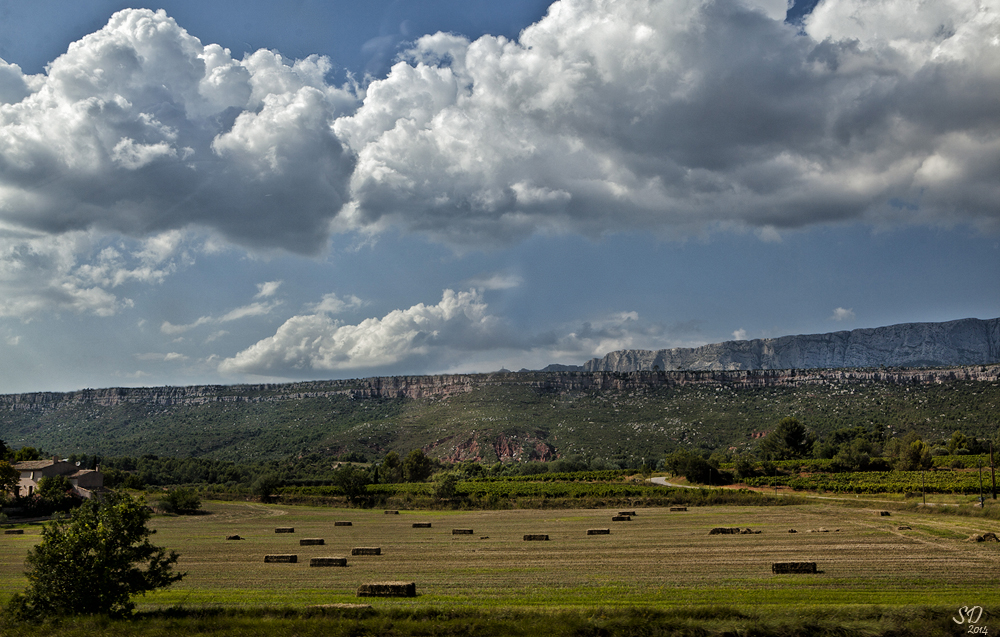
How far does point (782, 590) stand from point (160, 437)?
587 ft

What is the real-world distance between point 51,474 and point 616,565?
96.3 meters

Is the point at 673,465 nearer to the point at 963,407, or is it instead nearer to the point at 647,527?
the point at 647,527

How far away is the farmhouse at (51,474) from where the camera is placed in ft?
309

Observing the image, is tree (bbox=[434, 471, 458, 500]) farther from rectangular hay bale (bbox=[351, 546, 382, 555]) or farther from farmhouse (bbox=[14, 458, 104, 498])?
farmhouse (bbox=[14, 458, 104, 498])

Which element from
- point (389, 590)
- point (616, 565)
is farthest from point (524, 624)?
point (616, 565)

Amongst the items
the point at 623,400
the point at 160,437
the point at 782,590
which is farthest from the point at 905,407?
the point at 160,437

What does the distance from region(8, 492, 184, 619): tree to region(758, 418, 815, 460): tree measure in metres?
112

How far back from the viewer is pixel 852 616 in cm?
1850

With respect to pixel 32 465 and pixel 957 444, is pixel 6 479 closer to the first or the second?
pixel 32 465

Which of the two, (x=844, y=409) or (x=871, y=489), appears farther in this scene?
(x=844, y=409)

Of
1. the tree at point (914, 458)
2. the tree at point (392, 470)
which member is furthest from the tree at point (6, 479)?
the tree at point (914, 458)

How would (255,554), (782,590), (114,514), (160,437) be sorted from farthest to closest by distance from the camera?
(160,437), (255,554), (782,590), (114,514)

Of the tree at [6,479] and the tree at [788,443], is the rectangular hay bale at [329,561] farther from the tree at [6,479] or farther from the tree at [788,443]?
the tree at [788,443]

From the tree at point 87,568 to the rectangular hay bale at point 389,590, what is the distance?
691 cm
